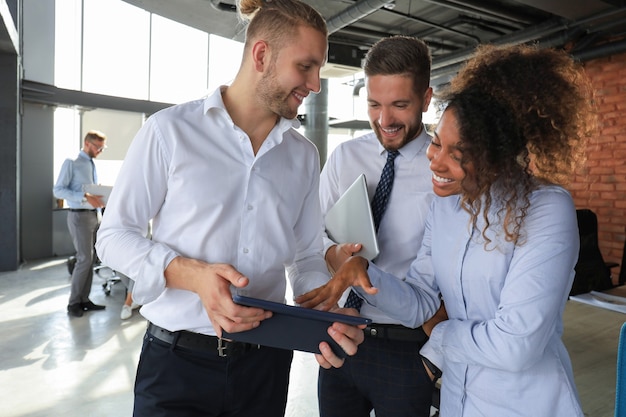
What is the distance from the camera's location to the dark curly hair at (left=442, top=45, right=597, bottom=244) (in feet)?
3.83

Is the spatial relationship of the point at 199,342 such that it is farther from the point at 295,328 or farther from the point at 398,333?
the point at 398,333

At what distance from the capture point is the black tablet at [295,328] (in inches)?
41.8

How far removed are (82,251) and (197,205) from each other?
4593 millimetres

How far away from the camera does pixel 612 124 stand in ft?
21.3

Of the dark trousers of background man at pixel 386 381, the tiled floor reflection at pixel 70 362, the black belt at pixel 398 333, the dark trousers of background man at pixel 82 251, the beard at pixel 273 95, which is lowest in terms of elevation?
the tiled floor reflection at pixel 70 362

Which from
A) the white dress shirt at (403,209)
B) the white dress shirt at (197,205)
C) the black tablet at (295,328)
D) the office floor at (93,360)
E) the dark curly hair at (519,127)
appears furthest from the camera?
the office floor at (93,360)

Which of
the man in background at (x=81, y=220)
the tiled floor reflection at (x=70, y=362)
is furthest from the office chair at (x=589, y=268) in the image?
the man in background at (x=81, y=220)

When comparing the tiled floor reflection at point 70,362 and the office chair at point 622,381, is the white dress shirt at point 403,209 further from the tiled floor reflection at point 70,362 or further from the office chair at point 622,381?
the tiled floor reflection at point 70,362

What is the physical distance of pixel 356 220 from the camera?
1.57 metres

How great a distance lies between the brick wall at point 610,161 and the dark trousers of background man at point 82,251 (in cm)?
637

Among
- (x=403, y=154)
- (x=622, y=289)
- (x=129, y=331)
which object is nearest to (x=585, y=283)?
(x=622, y=289)

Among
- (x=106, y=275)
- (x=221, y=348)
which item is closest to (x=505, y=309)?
(x=221, y=348)

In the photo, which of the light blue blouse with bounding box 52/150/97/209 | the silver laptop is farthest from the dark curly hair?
the light blue blouse with bounding box 52/150/97/209

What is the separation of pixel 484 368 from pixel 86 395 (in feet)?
10.4
